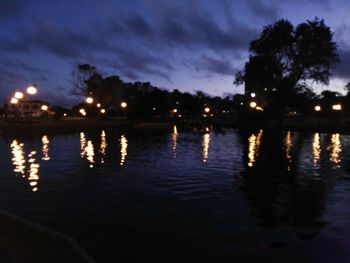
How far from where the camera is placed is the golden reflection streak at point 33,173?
16.8 metres

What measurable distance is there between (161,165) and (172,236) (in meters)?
13.1

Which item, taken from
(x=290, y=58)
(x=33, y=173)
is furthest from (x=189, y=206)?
(x=290, y=58)

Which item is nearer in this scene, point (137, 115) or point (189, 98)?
point (137, 115)

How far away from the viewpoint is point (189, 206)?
43.9 ft

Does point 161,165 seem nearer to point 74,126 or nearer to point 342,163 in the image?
point 342,163

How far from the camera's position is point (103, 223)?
1138cm

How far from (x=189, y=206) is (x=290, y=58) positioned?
56649 millimetres

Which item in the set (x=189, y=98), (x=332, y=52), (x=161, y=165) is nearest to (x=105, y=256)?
(x=161, y=165)

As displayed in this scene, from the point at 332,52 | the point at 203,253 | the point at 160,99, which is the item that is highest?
the point at 332,52

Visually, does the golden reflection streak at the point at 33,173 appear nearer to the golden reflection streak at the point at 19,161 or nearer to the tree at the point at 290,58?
the golden reflection streak at the point at 19,161

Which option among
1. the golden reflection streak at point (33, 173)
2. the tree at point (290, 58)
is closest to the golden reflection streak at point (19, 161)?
the golden reflection streak at point (33, 173)

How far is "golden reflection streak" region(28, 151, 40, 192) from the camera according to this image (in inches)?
661

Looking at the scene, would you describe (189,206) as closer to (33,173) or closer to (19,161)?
(33,173)

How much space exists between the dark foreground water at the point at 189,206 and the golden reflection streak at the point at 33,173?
41mm
